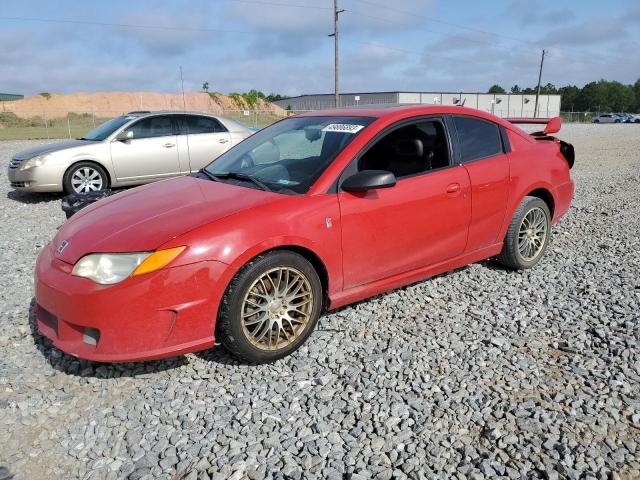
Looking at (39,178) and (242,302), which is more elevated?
(39,178)

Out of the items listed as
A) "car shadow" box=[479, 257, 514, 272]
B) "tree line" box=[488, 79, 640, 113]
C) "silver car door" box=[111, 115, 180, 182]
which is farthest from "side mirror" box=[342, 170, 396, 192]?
"tree line" box=[488, 79, 640, 113]

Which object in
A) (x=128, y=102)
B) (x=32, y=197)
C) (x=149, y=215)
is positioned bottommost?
(x=32, y=197)

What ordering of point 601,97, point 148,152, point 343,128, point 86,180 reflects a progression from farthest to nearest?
point 601,97 → point 148,152 → point 86,180 → point 343,128

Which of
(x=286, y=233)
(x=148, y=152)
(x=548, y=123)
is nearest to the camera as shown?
(x=286, y=233)

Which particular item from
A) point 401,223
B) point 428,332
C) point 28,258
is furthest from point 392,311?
point 28,258

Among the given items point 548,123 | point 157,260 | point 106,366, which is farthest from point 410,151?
point 106,366

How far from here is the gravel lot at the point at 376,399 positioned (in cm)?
242

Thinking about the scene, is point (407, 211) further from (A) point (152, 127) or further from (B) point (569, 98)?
(B) point (569, 98)

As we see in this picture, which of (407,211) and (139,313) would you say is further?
(407,211)

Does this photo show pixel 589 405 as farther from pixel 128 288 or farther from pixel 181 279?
pixel 128 288

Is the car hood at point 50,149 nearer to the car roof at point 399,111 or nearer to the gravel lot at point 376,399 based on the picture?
the gravel lot at point 376,399

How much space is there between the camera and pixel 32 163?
8.50m

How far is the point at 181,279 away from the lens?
112 inches

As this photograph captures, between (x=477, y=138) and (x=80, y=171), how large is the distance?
703 cm
